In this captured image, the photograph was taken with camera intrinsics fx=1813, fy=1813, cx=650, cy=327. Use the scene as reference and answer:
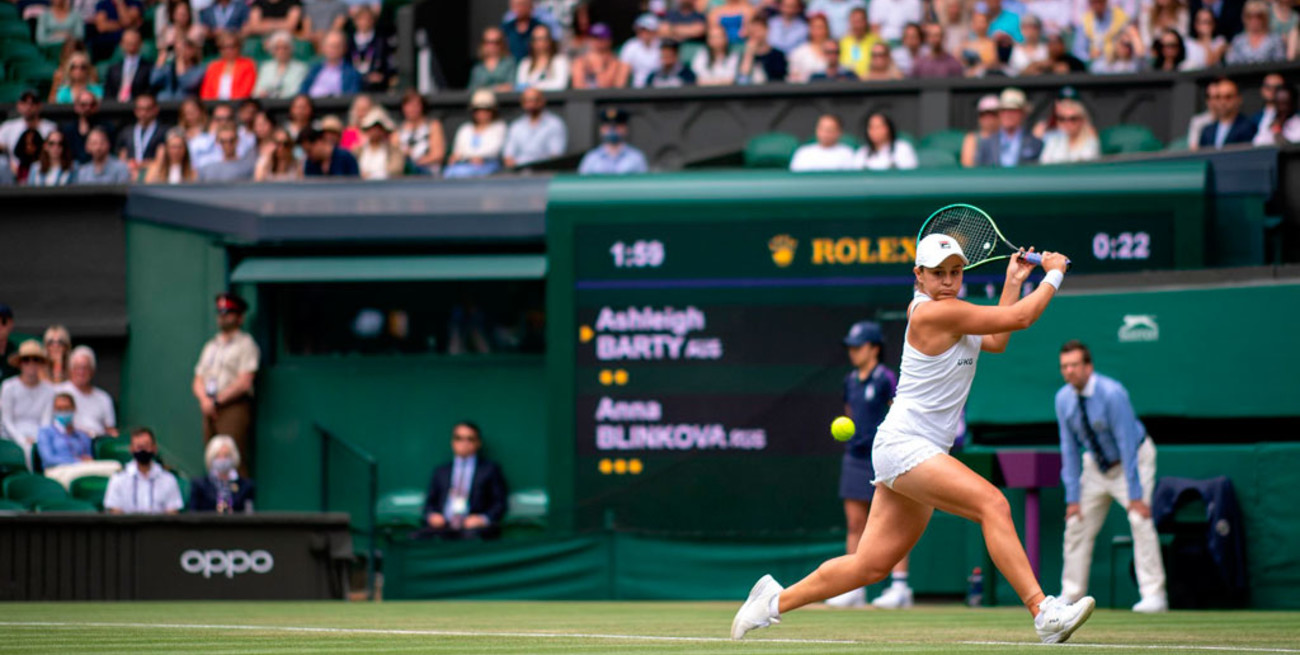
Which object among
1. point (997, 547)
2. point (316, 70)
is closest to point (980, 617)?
point (997, 547)

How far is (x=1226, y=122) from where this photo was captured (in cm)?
1533

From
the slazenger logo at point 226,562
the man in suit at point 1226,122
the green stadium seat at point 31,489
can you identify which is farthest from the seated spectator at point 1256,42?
the green stadium seat at point 31,489

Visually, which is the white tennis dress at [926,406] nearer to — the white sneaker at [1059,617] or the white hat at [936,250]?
the white hat at [936,250]

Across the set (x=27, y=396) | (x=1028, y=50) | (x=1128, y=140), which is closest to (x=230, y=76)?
(x=27, y=396)

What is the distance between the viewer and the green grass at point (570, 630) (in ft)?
24.4

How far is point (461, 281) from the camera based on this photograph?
16.4 m

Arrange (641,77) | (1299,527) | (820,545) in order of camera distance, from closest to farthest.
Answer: (1299,527), (820,545), (641,77)

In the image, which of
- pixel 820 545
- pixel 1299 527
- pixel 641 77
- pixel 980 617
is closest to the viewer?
pixel 980 617

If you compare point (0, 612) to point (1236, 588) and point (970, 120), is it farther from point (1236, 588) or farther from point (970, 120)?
point (970, 120)

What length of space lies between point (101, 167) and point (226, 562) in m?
5.42

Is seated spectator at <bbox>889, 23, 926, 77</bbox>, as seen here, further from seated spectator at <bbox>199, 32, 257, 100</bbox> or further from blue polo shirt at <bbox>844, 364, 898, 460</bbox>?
seated spectator at <bbox>199, 32, 257, 100</bbox>

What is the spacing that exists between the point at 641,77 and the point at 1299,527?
8534 mm

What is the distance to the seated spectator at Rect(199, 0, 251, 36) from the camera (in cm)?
2100

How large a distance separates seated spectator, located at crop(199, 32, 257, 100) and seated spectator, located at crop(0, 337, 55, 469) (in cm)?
414
